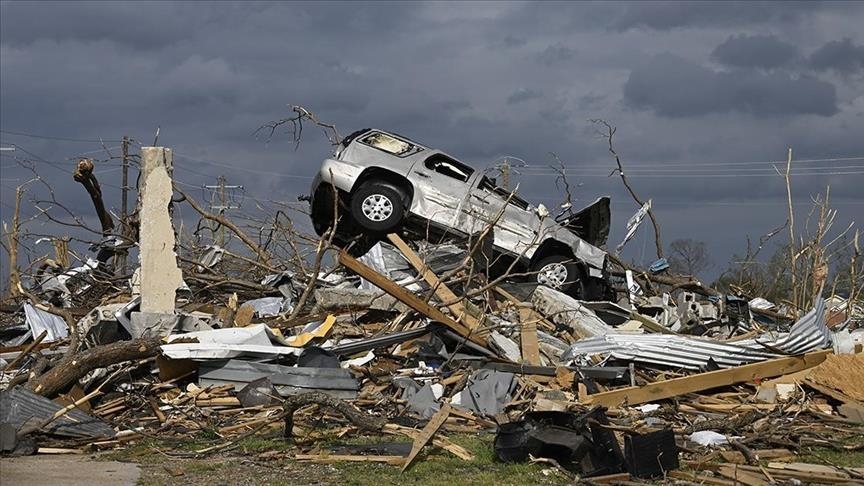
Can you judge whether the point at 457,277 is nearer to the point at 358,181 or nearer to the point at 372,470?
the point at 358,181

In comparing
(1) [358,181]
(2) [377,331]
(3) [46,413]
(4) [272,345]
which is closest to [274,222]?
(1) [358,181]

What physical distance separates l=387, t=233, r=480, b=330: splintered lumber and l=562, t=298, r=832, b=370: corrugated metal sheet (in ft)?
4.22

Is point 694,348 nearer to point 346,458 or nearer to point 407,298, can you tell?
point 407,298

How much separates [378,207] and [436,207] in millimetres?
894

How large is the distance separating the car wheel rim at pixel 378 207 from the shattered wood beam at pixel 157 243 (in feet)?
13.2

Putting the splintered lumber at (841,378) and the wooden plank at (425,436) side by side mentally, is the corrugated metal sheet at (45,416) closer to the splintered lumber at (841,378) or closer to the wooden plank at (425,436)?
the wooden plank at (425,436)

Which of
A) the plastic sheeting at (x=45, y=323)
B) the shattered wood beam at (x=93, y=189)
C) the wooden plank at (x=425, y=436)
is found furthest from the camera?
the shattered wood beam at (x=93, y=189)

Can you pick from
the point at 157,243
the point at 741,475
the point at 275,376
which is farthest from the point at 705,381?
the point at 157,243

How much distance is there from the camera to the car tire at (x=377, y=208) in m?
15.5

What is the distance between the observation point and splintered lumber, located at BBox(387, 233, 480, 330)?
488 inches

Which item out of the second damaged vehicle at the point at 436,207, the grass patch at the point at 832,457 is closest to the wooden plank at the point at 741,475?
the grass patch at the point at 832,457

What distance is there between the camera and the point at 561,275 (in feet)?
52.2

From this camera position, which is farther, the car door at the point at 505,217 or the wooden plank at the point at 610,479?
the car door at the point at 505,217

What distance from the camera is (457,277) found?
13164 mm
